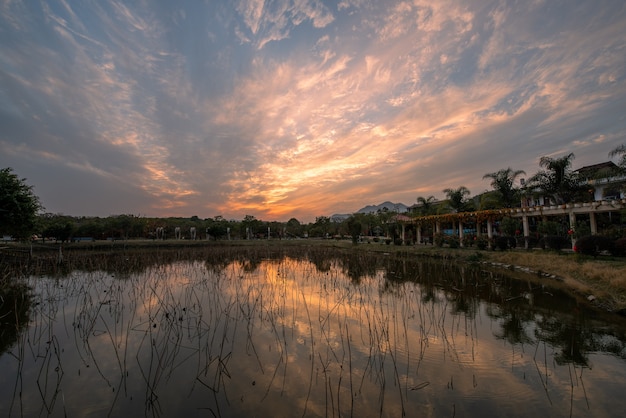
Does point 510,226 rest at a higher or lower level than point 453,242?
higher

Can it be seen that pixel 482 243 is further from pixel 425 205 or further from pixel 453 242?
pixel 425 205

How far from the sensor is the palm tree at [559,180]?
2177cm

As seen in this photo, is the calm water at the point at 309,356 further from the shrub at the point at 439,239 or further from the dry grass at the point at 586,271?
the shrub at the point at 439,239

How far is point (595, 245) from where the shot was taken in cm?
1445

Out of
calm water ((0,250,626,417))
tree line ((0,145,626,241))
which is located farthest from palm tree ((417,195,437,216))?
calm water ((0,250,626,417))

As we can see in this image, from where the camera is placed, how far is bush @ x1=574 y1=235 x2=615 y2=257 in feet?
47.1

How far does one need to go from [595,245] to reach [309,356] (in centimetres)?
1671

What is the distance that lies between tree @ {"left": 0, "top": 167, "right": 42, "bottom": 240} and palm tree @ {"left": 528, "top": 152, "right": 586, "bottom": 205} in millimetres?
35389

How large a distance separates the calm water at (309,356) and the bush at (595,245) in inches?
274

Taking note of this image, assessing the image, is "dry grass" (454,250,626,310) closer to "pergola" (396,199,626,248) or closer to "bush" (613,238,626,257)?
"bush" (613,238,626,257)

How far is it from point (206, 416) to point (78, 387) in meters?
2.33

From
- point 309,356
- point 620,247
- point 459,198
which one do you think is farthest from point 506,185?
point 309,356

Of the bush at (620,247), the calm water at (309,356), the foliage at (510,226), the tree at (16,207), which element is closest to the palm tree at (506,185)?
the foliage at (510,226)

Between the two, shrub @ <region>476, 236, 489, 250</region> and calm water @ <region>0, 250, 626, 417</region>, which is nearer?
calm water @ <region>0, 250, 626, 417</region>
